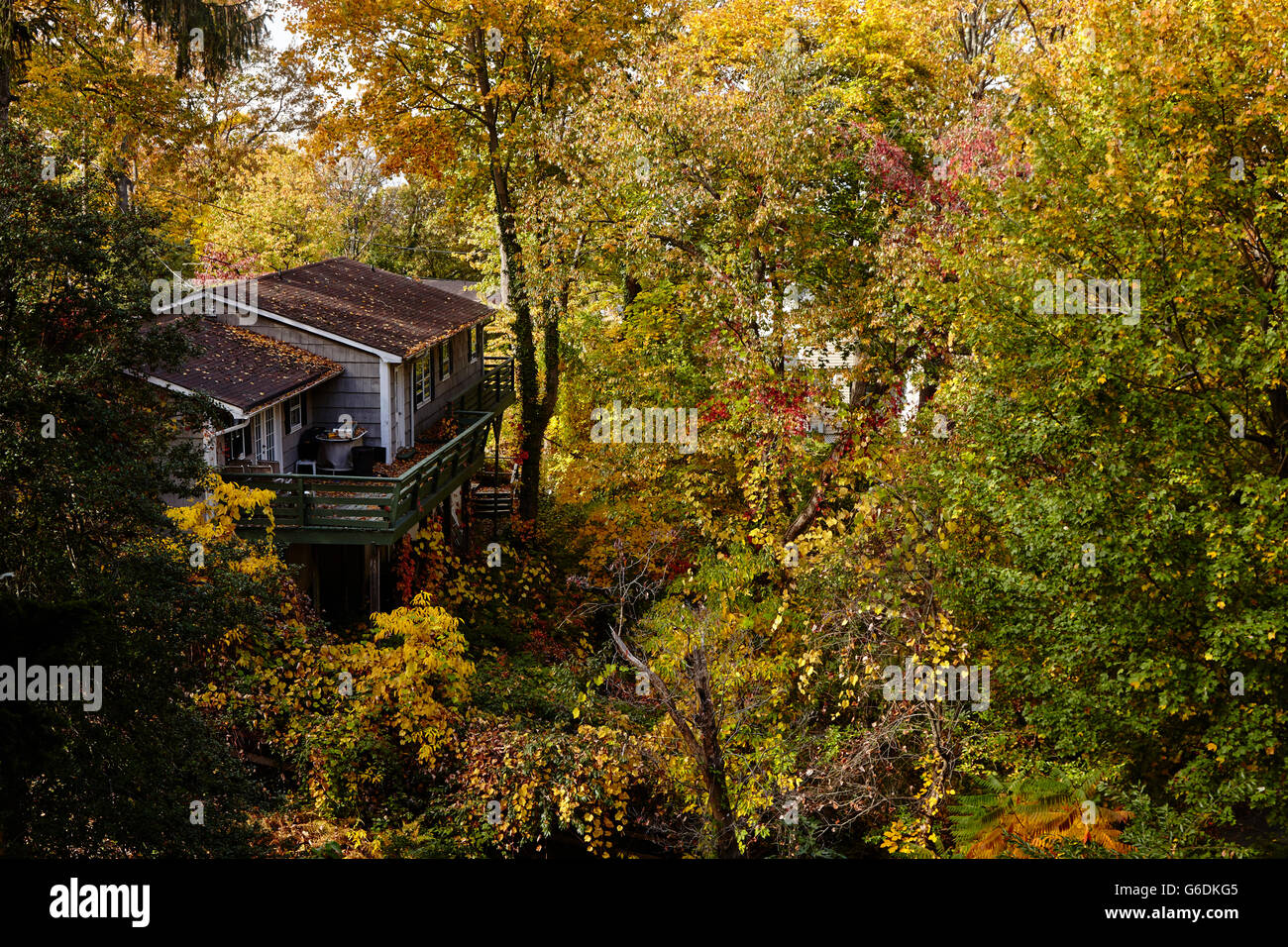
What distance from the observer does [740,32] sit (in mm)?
28672

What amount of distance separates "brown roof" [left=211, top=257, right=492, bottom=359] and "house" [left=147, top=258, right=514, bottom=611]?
7 centimetres

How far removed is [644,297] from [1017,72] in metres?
12.3

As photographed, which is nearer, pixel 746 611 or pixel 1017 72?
pixel 1017 72

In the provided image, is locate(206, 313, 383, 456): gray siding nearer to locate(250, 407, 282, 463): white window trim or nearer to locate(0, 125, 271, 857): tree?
locate(250, 407, 282, 463): white window trim

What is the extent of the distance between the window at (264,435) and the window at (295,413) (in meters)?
0.82

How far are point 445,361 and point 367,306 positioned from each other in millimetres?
3727

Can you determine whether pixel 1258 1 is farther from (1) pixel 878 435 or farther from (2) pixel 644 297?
(2) pixel 644 297

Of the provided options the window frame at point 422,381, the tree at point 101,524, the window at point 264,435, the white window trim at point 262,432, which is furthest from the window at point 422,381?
the tree at point 101,524

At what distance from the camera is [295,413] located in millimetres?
22391

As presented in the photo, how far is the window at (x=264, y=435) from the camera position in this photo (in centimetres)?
2031

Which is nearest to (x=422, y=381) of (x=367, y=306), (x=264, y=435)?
(x=367, y=306)

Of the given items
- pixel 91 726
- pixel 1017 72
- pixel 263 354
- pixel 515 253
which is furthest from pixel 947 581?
pixel 515 253

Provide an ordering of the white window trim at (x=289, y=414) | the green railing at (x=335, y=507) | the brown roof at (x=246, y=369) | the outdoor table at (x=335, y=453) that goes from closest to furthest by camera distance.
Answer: the brown roof at (x=246, y=369) < the green railing at (x=335, y=507) < the white window trim at (x=289, y=414) < the outdoor table at (x=335, y=453)

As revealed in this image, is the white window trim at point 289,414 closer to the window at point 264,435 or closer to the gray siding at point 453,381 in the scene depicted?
the window at point 264,435
